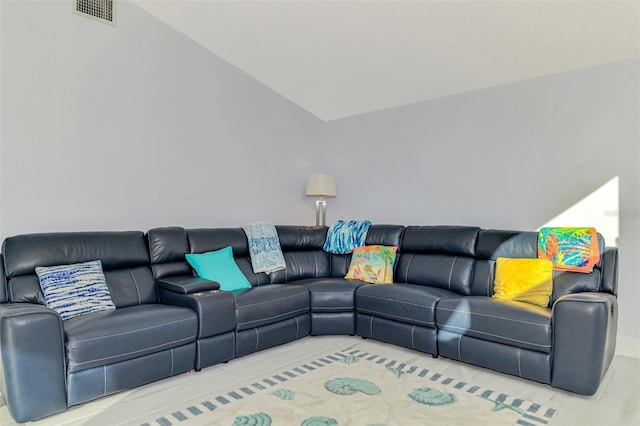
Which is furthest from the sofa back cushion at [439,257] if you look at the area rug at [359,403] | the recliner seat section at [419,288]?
the area rug at [359,403]

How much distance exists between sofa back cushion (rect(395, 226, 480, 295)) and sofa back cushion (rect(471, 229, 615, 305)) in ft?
0.24

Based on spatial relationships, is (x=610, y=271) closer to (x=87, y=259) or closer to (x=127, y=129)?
(x=87, y=259)

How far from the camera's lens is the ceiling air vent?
3.25m

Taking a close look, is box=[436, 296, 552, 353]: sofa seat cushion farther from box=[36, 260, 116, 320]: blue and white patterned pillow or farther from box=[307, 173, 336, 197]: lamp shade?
box=[36, 260, 116, 320]: blue and white patterned pillow

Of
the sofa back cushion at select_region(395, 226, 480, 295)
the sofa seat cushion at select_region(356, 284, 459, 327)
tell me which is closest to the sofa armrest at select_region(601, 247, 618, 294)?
the sofa back cushion at select_region(395, 226, 480, 295)

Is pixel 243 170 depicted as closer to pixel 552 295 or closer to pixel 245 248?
pixel 245 248

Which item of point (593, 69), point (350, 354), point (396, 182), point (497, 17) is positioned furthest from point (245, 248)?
point (593, 69)

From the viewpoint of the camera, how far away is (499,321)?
9.02 feet

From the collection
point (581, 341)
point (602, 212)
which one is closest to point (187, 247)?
point (581, 341)

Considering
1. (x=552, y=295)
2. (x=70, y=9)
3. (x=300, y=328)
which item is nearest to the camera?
(x=552, y=295)

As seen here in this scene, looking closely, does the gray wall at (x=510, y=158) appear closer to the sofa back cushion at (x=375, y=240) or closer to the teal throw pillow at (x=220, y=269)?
the sofa back cushion at (x=375, y=240)

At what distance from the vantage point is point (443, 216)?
4289mm

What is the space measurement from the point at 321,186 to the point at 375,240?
1.03 m

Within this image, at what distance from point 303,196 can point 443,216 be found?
1765mm
